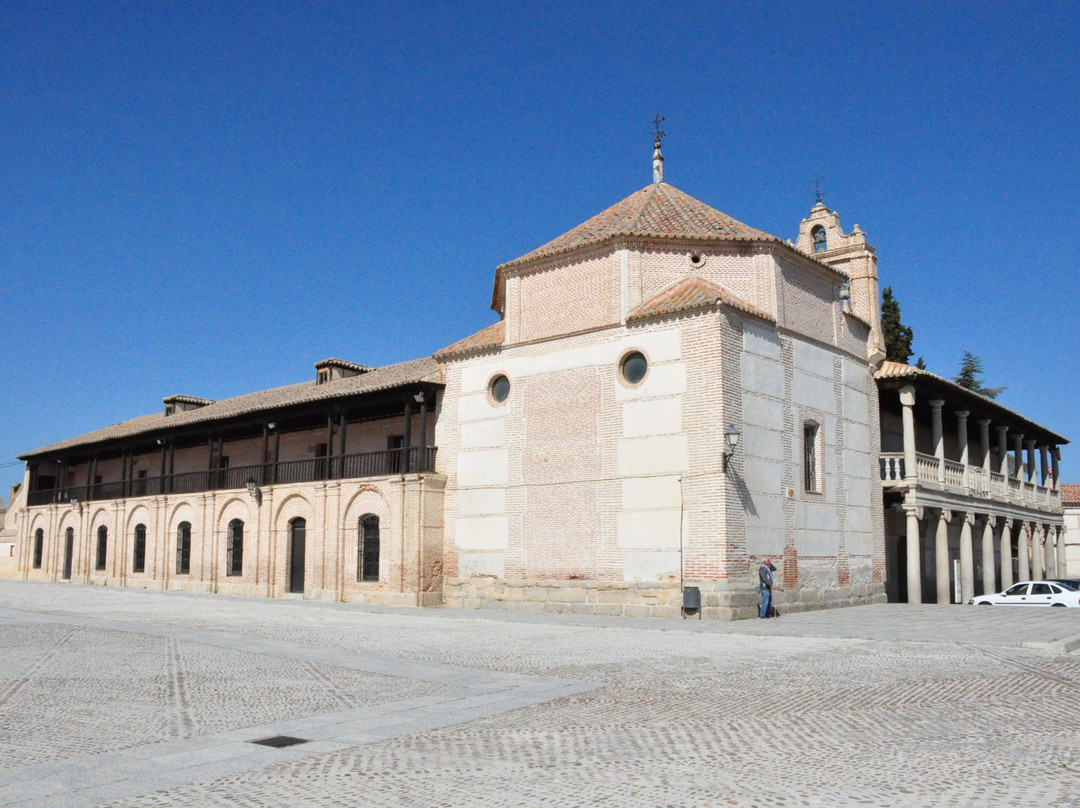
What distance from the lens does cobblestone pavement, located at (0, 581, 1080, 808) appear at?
5523 mm

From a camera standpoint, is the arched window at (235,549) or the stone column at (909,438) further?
the arched window at (235,549)

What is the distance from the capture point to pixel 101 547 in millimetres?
36562

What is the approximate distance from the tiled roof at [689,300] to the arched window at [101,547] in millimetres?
25595

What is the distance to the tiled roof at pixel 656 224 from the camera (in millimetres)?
21016

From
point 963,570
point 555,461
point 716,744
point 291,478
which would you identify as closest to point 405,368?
point 291,478

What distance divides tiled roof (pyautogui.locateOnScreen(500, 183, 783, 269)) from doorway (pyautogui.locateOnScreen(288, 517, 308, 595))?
1051cm

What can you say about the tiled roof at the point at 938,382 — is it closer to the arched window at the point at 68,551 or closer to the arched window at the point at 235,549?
the arched window at the point at 235,549

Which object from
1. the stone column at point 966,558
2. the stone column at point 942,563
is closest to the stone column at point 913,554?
the stone column at point 942,563

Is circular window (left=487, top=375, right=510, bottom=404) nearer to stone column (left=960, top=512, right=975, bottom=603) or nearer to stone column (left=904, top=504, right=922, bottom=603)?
stone column (left=904, top=504, right=922, bottom=603)

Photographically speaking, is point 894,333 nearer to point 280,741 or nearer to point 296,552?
point 296,552

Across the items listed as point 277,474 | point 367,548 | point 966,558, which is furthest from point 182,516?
point 966,558

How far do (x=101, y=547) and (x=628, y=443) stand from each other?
25552 mm

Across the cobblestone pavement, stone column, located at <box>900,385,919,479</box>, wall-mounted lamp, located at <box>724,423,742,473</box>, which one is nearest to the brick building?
wall-mounted lamp, located at <box>724,423,742,473</box>

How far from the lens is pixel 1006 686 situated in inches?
372
